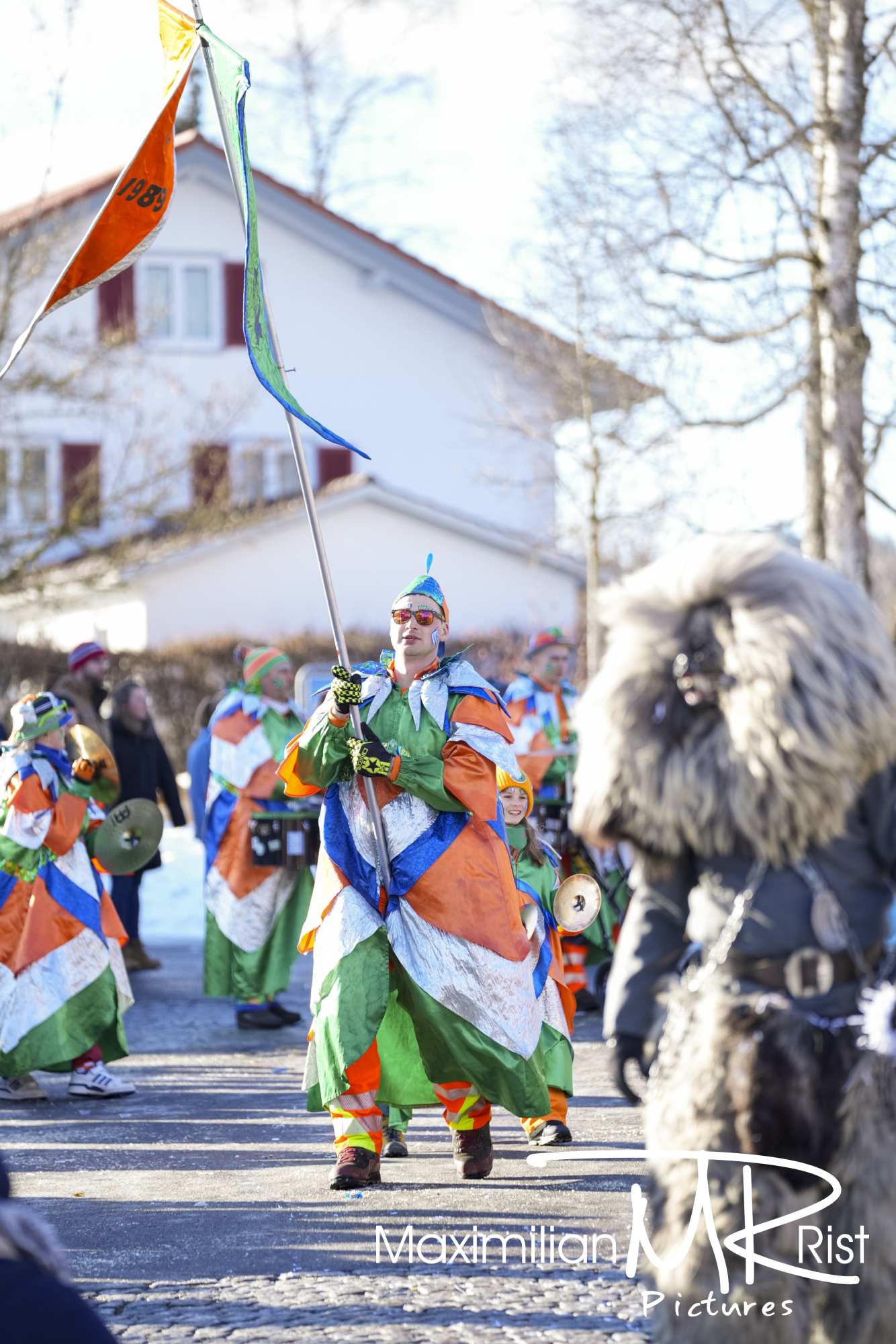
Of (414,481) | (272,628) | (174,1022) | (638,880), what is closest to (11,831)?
(174,1022)

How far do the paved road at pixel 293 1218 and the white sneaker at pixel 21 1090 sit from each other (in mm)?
97

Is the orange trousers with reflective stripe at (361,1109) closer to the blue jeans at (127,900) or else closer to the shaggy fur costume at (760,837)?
the shaggy fur costume at (760,837)

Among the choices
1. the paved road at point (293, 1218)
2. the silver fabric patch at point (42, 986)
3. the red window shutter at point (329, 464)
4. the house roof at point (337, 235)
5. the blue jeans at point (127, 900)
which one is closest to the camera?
the paved road at point (293, 1218)

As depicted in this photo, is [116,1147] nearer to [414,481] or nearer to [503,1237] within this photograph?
[503,1237]

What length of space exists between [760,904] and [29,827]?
5011 mm

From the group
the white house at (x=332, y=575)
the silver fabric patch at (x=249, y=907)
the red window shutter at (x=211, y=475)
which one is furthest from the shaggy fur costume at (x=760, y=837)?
the white house at (x=332, y=575)

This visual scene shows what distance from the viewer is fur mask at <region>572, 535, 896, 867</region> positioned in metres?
3.27

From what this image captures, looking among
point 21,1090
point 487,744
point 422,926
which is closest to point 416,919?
point 422,926

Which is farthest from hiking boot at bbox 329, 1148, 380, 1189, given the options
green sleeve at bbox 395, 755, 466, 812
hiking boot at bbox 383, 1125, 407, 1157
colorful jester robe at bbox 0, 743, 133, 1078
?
colorful jester robe at bbox 0, 743, 133, 1078

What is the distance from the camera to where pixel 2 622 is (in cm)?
2561

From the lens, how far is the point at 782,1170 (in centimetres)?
322

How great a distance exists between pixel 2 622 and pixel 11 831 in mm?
18658

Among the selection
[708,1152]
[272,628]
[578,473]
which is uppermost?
[578,473]

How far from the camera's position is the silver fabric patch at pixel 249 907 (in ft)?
32.3
